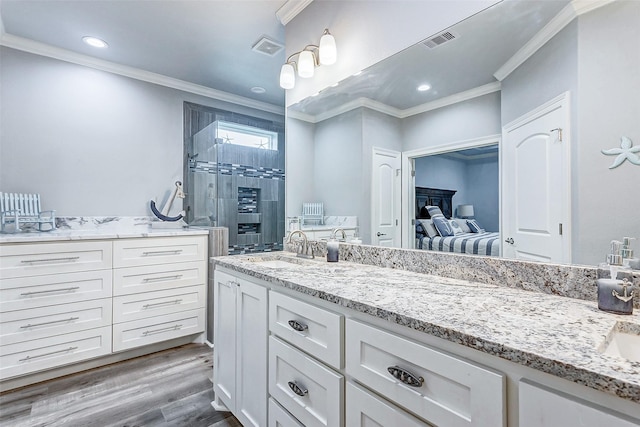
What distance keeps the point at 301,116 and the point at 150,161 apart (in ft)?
6.10

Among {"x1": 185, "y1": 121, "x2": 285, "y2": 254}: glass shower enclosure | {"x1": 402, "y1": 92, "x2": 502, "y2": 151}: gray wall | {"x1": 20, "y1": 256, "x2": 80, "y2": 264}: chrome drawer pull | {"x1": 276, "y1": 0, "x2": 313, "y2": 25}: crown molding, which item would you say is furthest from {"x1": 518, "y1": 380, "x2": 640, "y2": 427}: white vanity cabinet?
{"x1": 20, "y1": 256, "x2": 80, "y2": 264}: chrome drawer pull

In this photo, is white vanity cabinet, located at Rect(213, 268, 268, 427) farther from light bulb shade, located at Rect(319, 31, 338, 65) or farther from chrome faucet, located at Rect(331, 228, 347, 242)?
light bulb shade, located at Rect(319, 31, 338, 65)

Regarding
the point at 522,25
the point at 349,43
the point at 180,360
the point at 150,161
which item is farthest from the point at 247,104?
the point at 522,25

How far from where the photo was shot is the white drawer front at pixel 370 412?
2.50 ft

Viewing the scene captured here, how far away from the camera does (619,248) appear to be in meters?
0.84

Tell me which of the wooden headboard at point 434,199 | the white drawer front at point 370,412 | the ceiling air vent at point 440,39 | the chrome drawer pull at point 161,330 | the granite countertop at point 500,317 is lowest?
the chrome drawer pull at point 161,330

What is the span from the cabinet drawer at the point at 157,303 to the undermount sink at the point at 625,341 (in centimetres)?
261

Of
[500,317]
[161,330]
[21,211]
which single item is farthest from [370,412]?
[21,211]

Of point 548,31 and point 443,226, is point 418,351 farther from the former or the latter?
point 548,31

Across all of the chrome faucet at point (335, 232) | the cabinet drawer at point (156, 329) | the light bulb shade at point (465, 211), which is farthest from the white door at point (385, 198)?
the cabinet drawer at point (156, 329)

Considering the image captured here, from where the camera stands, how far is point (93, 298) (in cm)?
214

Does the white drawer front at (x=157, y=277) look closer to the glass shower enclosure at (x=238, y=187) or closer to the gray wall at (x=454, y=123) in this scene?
the glass shower enclosure at (x=238, y=187)

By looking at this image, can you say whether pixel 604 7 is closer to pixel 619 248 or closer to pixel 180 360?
pixel 619 248

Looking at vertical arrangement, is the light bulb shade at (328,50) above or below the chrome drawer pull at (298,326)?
above
